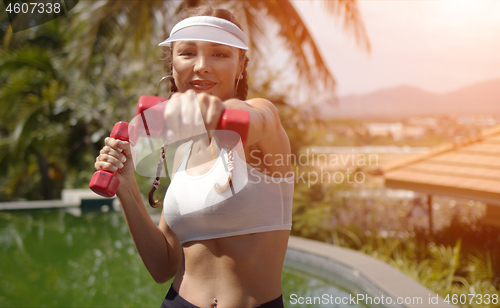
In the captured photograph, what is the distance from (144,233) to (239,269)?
38 cm

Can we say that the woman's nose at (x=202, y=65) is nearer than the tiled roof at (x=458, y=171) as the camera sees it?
Yes

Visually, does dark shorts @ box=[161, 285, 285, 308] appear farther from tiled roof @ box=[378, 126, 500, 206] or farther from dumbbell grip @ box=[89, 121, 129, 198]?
tiled roof @ box=[378, 126, 500, 206]

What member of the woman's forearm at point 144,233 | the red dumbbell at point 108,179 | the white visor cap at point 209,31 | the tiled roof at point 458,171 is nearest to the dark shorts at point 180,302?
the woman's forearm at point 144,233

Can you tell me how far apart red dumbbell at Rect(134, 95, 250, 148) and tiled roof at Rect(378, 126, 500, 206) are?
4510mm

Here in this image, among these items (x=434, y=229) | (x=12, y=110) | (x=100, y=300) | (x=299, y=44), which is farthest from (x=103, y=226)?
(x=434, y=229)

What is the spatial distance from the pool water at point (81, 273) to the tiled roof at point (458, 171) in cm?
180

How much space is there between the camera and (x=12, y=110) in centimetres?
1159

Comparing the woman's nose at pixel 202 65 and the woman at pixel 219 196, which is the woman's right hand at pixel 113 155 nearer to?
the woman at pixel 219 196

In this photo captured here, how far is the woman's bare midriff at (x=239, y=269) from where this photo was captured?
1.20 metres

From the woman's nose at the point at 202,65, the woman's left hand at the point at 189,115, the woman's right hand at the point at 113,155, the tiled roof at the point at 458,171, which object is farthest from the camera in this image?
the tiled roof at the point at 458,171

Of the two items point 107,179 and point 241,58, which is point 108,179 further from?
point 241,58

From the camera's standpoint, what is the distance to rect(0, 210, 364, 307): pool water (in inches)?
197

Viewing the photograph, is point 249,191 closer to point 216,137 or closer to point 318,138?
point 216,137

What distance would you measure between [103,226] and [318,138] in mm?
5339
